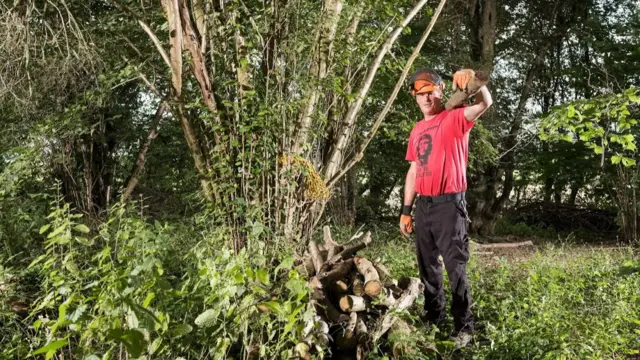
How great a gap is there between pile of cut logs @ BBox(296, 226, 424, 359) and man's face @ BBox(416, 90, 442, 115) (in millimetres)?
1179

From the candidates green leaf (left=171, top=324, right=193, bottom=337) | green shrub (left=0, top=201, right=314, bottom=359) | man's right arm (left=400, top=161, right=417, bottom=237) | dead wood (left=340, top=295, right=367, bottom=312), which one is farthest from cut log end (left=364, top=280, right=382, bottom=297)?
green leaf (left=171, top=324, right=193, bottom=337)

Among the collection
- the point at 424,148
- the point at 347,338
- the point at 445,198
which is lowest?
the point at 347,338

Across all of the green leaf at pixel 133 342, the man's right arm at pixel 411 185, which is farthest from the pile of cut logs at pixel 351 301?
the green leaf at pixel 133 342

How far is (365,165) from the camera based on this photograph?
10984mm

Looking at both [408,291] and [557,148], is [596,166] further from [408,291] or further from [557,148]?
[408,291]

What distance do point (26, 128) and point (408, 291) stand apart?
16.2 ft

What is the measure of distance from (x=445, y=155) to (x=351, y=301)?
1.17m

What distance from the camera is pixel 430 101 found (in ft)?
11.7

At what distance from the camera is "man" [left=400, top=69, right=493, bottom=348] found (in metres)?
3.28

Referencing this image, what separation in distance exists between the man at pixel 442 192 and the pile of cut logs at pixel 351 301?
340 mm

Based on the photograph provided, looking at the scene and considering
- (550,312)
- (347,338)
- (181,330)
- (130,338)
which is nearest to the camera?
(130,338)

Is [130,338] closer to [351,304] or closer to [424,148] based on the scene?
[351,304]

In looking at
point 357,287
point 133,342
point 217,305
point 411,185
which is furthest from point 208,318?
point 411,185

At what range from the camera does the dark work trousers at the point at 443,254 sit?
3285 millimetres
